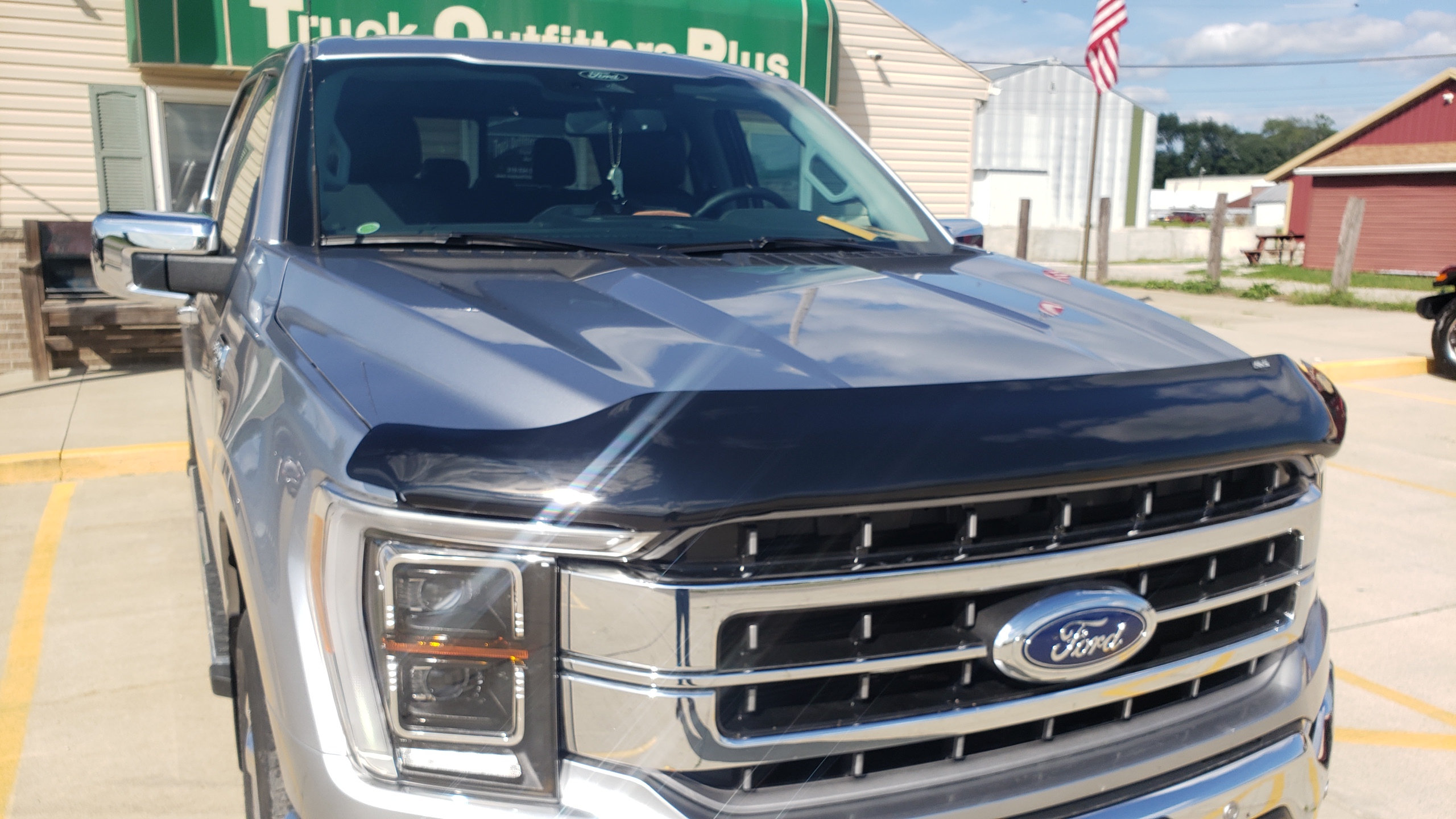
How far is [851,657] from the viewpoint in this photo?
1.38m

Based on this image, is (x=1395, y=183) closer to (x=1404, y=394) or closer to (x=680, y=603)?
(x=1404, y=394)

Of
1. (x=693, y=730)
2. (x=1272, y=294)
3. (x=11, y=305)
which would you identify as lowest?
(x=1272, y=294)

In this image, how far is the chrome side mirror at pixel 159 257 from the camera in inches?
94.1

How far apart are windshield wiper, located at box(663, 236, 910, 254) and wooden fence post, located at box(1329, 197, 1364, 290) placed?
1691 centimetres

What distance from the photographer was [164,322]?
29.0 feet

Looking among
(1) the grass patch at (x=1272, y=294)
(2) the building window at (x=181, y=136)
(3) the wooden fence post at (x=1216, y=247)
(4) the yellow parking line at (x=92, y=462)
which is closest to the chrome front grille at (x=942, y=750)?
(4) the yellow parking line at (x=92, y=462)

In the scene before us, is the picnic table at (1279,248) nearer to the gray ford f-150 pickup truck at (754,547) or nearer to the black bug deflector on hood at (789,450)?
the gray ford f-150 pickup truck at (754,547)

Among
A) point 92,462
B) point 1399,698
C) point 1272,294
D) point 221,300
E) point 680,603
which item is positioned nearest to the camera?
point 680,603

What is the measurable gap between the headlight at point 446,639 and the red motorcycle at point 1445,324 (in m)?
10.5

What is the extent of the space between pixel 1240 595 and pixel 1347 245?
60.1ft

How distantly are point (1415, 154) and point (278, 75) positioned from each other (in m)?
33.0

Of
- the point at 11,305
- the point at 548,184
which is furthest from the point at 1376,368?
the point at 11,305

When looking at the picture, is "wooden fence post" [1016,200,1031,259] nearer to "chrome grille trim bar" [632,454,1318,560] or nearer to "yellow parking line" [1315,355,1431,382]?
"yellow parking line" [1315,355,1431,382]

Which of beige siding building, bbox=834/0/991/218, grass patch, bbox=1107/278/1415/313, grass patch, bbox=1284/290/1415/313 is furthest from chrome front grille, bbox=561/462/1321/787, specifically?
grass patch, bbox=1284/290/1415/313
